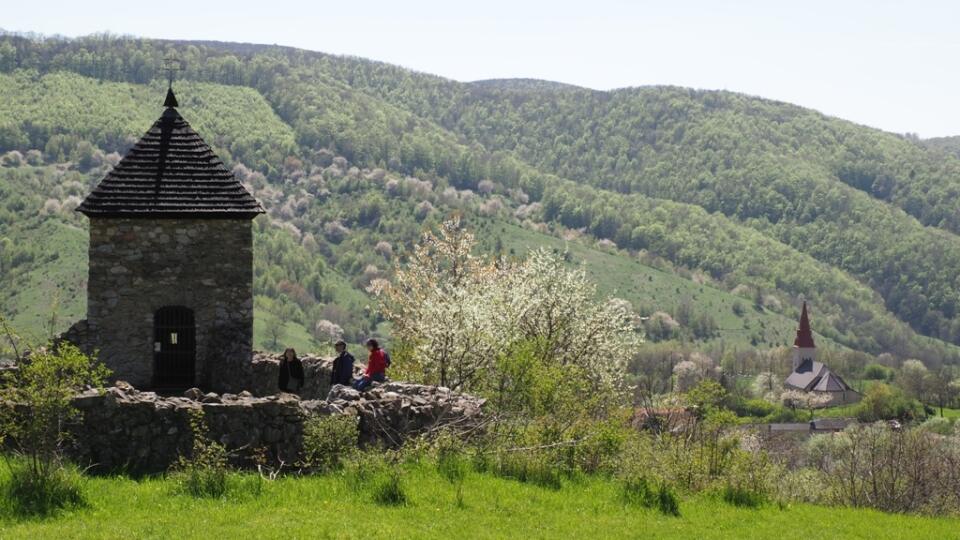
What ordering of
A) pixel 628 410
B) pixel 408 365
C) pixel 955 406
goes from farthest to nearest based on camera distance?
pixel 955 406
pixel 408 365
pixel 628 410

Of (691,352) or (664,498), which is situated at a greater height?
(664,498)

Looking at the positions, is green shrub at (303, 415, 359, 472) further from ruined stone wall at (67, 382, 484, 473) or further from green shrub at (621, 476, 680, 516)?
green shrub at (621, 476, 680, 516)

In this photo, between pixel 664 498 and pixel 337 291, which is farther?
pixel 337 291

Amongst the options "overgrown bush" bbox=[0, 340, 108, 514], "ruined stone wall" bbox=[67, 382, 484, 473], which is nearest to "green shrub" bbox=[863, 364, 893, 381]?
"ruined stone wall" bbox=[67, 382, 484, 473]

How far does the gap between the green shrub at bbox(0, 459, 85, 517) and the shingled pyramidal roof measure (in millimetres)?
7053

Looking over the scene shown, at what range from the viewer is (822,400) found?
14062 centimetres

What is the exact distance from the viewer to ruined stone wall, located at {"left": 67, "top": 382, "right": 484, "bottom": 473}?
1532 cm

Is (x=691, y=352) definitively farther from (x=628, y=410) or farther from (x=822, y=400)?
(x=628, y=410)

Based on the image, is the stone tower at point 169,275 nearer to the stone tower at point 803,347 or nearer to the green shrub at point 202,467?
the green shrub at point 202,467

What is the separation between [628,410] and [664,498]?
3.88 meters

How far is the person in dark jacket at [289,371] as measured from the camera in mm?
20234

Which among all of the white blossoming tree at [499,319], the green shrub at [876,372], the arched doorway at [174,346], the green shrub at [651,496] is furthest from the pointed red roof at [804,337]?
the green shrub at [651,496]

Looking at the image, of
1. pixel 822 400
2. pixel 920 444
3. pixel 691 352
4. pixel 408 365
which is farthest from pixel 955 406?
pixel 408 365

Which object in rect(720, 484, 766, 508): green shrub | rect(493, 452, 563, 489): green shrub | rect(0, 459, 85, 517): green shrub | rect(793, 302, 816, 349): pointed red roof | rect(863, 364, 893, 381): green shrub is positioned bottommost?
rect(863, 364, 893, 381): green shrub
